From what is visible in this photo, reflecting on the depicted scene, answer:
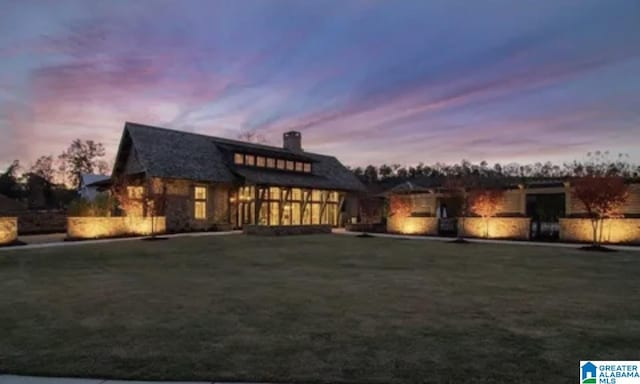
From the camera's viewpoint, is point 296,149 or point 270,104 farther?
point 296,149

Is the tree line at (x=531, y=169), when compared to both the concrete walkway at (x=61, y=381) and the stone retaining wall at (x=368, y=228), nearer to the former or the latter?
the stone retaining wall at (x=368, y=228)

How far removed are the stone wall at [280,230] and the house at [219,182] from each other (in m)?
2.39

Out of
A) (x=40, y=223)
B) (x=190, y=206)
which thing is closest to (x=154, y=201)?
(x=190, y=206)

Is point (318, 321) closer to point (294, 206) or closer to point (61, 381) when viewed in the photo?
point (61, 381)

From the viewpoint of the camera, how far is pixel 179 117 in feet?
117

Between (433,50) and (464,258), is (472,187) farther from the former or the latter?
(464,258)

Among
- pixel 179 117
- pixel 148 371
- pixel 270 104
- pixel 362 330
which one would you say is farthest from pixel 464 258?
pixel 179 117

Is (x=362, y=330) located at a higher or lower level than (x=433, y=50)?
lower

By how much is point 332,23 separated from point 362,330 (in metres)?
14.2

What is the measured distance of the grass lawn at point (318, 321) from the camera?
381cm

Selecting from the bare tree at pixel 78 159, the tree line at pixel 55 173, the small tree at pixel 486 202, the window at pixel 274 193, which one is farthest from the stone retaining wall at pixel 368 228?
the bare tree at pixel 78 159

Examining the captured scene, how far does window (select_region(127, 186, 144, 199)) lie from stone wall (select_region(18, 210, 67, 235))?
21.8 ft

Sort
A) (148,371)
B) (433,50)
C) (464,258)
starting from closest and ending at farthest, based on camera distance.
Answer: (148,371) → (464,258) → (433,50)

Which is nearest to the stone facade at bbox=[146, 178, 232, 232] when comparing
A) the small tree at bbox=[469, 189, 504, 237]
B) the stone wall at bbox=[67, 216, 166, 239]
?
the stone wall at bbox=[67, 216, 166, 239]
